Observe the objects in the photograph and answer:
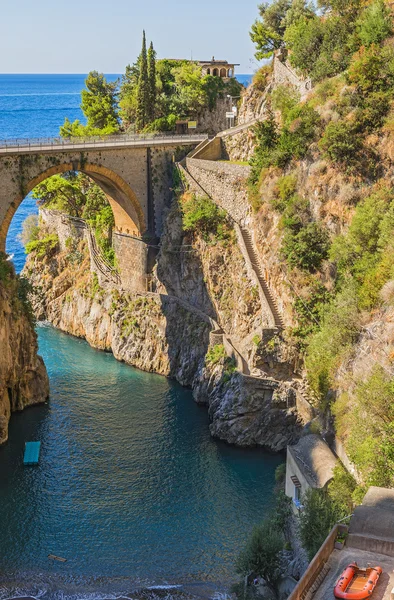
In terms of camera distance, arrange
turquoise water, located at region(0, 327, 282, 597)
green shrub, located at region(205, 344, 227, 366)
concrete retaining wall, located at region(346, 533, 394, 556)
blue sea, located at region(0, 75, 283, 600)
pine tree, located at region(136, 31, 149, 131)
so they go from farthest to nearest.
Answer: pine tree, located at region(136, 31, 149, 131) < green shrub, located at region(205, 344, 227, 366) < turquoise water, located at region(0, 327, 282, 597) < blue sea, located at region(0, 75, 283, 600) < concrete retaining wall, located at region(346, 533, 394, 556)

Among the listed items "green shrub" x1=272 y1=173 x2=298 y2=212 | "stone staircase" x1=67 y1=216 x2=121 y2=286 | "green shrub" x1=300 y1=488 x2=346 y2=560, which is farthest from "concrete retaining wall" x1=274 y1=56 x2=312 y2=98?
"green shrub" x1=300 y1=488 x2=346 y2=560

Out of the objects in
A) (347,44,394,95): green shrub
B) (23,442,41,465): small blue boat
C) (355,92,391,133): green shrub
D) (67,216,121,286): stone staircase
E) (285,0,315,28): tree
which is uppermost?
(285,0,315,28): tree

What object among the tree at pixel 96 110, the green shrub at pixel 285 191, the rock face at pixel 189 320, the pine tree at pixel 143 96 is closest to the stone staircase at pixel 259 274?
the rock face at pixel 189 320

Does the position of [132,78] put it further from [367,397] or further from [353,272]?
[367,397]

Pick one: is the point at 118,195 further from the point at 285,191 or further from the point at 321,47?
the point at 321,47

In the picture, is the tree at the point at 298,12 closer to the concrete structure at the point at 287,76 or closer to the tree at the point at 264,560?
the concrete structure at the point at 287,76

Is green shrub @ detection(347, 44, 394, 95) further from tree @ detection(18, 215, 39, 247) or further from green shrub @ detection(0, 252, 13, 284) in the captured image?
tree @ detection(18, 215, 39, 247)
